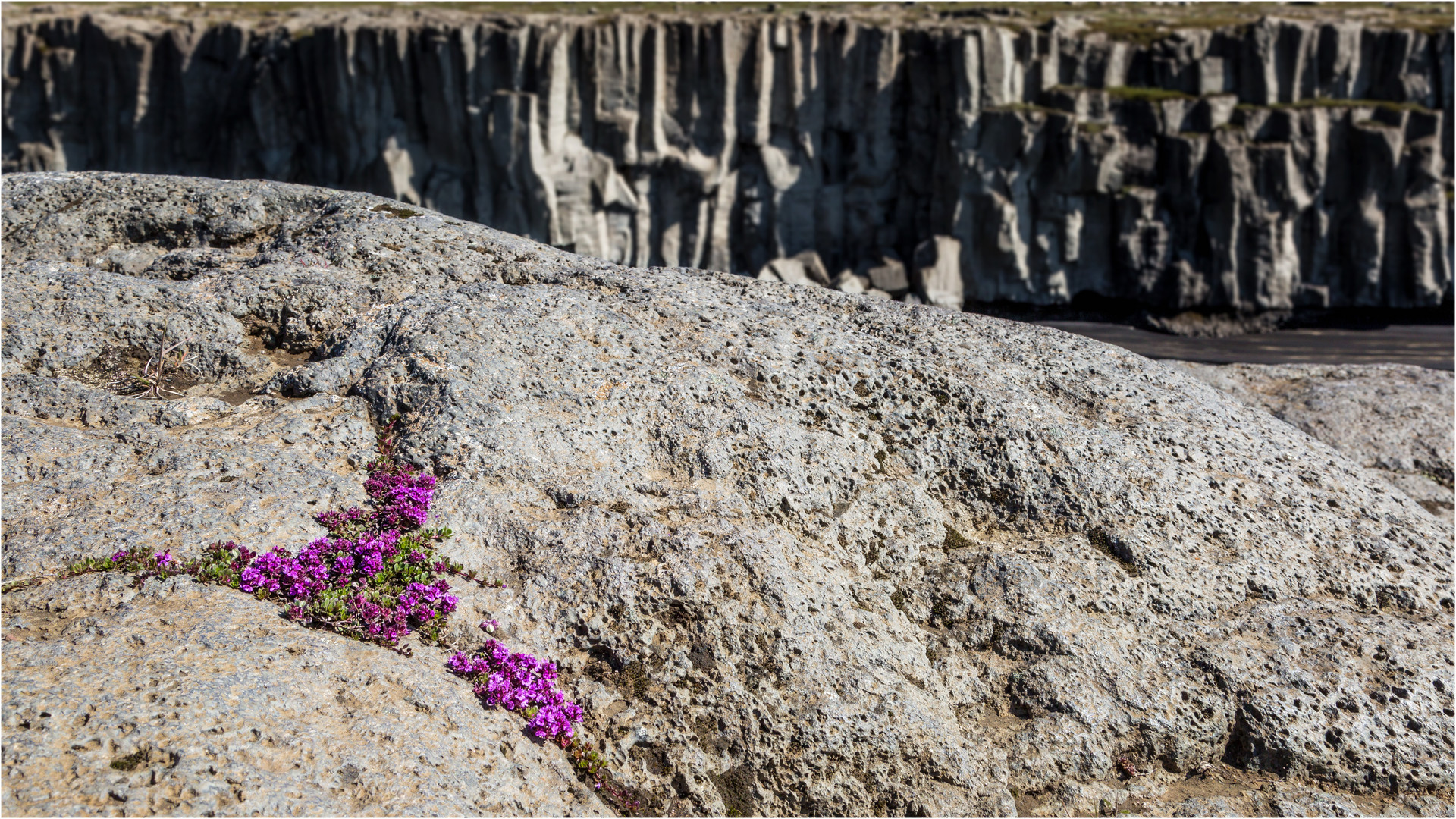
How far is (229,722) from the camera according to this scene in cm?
491

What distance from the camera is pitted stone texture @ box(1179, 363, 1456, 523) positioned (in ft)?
36.6

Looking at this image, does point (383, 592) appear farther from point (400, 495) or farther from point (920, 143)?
point (920, 143)

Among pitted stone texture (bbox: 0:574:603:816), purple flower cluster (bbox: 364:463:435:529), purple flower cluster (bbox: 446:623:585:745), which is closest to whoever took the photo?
pitted stone texture (bbox: 0:574:603:816)

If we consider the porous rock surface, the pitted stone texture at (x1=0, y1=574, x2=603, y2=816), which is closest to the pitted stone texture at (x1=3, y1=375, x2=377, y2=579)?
the porous rock surface

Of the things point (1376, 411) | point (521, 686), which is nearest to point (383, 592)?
point (521, 686)

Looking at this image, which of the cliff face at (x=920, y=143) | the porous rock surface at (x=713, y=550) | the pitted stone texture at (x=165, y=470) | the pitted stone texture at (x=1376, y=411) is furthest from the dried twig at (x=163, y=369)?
the cliff face at (x=920, y=143)

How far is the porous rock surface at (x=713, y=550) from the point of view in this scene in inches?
209

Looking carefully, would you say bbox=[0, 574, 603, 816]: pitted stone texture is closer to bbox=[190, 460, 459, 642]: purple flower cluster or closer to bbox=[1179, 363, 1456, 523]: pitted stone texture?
bbox=[190, 460, 459, 642]: purple flower cluster

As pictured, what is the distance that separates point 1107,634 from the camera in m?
6.88

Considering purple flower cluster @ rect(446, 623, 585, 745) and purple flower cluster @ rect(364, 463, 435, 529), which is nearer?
purple flower cluster @ rect(446, 623, 585, 745)

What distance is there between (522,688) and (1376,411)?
11053 mm

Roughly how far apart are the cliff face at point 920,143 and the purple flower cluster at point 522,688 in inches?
1762

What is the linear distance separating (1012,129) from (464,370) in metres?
46.2

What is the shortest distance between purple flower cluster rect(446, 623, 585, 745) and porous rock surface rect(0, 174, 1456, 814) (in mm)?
151
